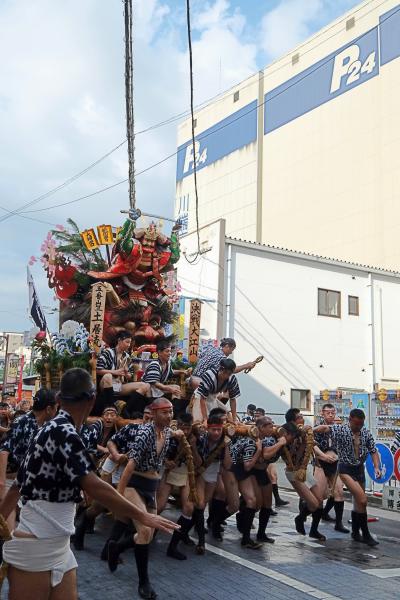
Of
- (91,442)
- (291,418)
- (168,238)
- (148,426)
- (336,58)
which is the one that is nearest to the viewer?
(148,426)

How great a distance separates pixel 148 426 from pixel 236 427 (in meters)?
1.52

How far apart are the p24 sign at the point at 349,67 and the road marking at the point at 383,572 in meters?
30.5

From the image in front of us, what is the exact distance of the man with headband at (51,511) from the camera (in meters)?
3.13

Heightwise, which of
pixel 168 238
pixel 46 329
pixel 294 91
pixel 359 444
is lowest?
pixel 359 444

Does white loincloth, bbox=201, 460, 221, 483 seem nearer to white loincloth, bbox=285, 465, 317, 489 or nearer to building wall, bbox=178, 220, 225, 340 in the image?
white loincloth, bbox=285, 465, 317, 489

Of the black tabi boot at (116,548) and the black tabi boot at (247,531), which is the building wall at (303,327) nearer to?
the black tabi boot at (247,531)

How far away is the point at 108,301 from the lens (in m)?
9.62

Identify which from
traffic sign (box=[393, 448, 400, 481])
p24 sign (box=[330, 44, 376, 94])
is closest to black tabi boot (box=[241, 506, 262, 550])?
traffic sign (box=[393, 448, 400, 481])

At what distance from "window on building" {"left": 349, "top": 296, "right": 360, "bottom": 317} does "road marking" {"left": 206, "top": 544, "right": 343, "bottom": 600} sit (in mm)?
17326

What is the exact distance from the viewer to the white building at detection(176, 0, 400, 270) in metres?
30.8

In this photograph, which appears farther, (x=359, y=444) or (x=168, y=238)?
(x=168, y=238)

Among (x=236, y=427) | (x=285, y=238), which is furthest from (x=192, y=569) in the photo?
(x=285, y=238)

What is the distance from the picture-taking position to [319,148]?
115 feet

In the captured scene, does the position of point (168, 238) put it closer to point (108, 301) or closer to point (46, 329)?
point (108, 301)
